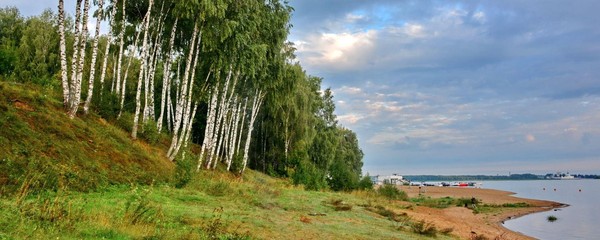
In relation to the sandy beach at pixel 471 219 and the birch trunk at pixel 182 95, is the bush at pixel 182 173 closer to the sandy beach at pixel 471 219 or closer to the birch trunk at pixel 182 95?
the birch trunk at pixel 182 95

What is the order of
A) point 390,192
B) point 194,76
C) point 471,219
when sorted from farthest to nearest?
point 390,192 → point 471,219 → point 194,76

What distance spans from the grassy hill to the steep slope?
0.04 m

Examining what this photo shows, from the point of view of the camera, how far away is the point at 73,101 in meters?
20.7

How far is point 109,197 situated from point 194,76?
780 inches

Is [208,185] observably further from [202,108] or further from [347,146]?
[347,146]

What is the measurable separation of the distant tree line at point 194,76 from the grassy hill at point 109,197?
264cm

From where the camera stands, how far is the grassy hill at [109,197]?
9.03 metres

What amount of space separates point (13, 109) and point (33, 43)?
36.1 m

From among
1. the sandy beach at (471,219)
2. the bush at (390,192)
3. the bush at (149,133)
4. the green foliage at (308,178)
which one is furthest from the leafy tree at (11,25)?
the sandy beach at (471,219)

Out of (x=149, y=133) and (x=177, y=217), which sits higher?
(x=149, y=133)

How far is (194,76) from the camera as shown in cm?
3266

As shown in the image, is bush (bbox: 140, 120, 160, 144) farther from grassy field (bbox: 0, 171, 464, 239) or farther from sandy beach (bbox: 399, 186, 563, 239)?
sandy beach (bbox: 399, 186, 563, 239)

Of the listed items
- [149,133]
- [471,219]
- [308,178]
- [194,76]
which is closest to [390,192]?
[471,219]

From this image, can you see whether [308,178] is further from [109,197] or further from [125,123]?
[109,197]
